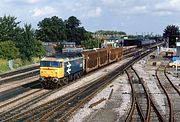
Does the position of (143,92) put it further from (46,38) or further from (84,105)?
(46,38)

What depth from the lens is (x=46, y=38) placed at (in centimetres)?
12338

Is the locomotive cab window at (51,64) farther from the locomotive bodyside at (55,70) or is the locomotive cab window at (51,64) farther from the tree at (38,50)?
the tree at (38,50)

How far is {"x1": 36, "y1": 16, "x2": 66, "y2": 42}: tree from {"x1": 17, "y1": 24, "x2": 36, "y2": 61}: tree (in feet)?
187

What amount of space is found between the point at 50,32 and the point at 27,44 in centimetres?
5805

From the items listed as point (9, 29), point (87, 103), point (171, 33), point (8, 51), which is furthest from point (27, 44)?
point (171, 33)

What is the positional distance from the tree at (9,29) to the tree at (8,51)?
454 cm

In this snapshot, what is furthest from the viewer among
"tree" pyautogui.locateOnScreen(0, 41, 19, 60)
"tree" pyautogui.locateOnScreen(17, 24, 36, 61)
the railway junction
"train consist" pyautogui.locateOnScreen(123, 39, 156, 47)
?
"train consist" pyautogui.locateOnScreen(123, 39, 156, 47)

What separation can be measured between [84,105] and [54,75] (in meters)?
8.79

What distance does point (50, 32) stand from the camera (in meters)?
123

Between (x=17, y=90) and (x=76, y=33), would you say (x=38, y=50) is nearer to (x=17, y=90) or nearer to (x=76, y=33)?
(x=17, y=90)

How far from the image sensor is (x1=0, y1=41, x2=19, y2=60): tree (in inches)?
2376

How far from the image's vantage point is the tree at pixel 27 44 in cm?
6419

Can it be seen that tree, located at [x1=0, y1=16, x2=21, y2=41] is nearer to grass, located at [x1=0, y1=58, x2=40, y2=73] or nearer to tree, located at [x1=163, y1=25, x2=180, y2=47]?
grass, located at [x1=0, y1=58, x2=40, y2=73]

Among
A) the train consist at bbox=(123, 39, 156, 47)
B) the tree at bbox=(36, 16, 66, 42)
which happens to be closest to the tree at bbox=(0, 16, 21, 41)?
the tree at bbox=(36, 16, 66, 42)
